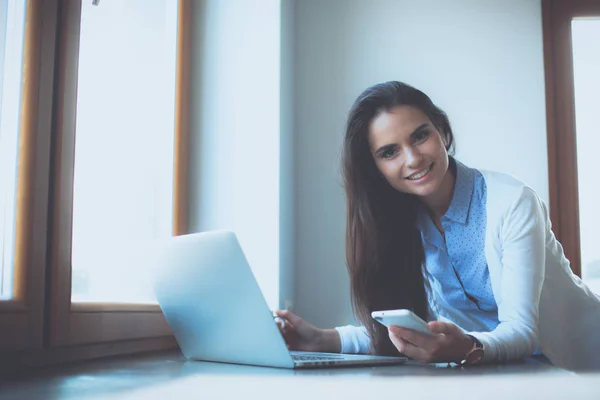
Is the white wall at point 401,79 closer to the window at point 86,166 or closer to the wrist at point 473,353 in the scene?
the window at point 86,166

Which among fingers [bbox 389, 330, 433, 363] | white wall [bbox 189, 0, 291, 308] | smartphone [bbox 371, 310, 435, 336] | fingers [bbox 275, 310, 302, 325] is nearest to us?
smartphone [bbox 371, 310, 435, 336]

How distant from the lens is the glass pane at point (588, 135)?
2.56 m

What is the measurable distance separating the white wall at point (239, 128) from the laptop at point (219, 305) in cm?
88

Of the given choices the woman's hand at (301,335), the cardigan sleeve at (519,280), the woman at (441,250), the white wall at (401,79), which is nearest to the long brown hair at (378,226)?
the woman at (441,250)

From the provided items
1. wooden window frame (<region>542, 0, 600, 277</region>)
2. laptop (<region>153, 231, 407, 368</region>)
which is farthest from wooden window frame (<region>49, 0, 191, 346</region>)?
wooden window frame (<region>542, 0, 600, 277</region>)

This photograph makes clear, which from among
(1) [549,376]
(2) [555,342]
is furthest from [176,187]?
(1) [549,376]

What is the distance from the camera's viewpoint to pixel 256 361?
3.58 feet

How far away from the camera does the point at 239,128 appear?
2127mm

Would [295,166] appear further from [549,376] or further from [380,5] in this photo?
[549,376]

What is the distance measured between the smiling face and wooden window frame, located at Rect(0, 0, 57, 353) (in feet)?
2.58

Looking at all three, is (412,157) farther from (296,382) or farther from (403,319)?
(296,382)

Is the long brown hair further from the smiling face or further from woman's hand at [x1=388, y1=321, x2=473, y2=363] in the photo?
woman's hand at [x1=388, y1=321, x2=473, y2=363]

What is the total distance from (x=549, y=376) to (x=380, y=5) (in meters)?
2.03

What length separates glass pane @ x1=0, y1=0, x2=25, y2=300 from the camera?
1.09 m
